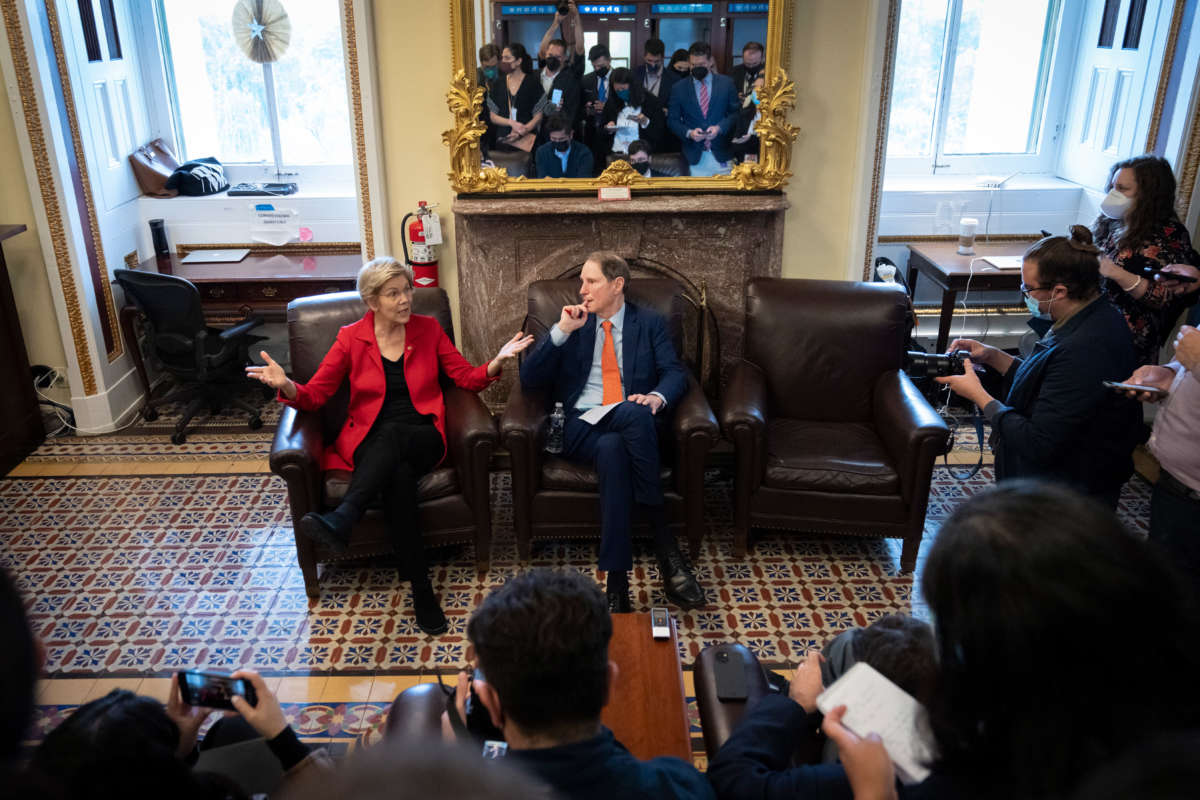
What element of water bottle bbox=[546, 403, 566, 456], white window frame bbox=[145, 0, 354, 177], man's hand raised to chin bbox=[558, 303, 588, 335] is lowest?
water bottle bbox=[546, 403, 566, 456]

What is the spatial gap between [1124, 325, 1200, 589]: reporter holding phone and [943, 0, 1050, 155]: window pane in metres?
3.44

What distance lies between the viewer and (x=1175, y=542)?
9.51 ft

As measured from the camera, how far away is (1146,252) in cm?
407

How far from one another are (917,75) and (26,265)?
17.3ft

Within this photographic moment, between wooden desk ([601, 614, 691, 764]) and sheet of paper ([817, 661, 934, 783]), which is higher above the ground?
sheet of paper ([817, 661, 934, 783])

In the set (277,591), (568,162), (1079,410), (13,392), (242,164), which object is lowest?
(277,591)

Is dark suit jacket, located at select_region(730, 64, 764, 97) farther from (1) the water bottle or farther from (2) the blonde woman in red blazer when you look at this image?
(1) the water bottle

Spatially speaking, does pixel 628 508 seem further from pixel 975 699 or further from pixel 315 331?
pixel 975 699

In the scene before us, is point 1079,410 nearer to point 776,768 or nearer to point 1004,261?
point 776,768

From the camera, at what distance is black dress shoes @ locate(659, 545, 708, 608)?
3619 millimetres

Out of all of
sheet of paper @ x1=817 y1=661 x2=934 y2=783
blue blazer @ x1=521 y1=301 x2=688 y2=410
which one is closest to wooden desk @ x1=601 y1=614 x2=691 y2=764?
sheet of paper @ x1=817 y1=661 x2=934 y2=783

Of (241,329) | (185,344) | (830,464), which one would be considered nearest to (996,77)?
(830,464)

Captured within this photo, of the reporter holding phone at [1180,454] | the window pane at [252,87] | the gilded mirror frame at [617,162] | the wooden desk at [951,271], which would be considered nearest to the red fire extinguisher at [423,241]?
the gilded mirror frame at [617,162]

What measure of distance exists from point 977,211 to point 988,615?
527cm
